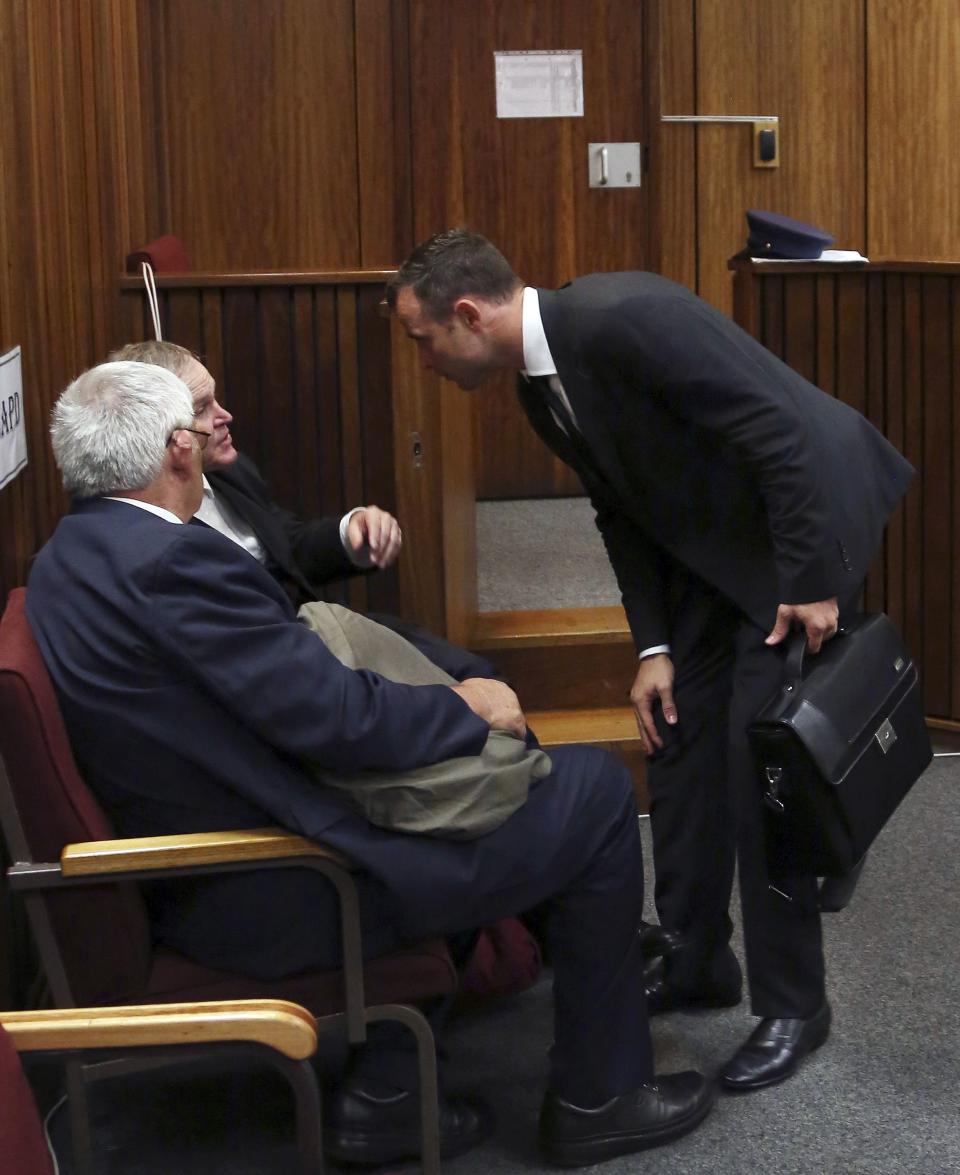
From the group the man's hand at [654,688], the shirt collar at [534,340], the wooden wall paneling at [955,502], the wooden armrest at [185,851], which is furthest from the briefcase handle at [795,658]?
the wooden wall paneling at [955,502]

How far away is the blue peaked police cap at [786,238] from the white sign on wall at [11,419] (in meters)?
1.98

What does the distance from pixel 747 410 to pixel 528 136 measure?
3688 mm

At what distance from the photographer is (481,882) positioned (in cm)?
219

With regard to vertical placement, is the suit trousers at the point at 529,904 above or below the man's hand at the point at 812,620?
below

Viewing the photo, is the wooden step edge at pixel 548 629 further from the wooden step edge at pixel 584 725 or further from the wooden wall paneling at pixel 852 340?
the wooden wall paneling at pixel 852 340

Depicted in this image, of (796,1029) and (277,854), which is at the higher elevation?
(277,854)

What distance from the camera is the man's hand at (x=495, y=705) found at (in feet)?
7.50

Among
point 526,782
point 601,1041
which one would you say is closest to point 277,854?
point 526,782

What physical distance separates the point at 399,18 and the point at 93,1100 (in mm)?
4021

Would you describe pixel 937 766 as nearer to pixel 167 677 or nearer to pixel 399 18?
pixel 167 677

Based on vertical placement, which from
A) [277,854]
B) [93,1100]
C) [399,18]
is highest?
[399,18]

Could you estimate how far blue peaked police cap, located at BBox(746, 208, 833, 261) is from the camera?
4051 mm

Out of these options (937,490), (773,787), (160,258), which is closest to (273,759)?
(773,787)

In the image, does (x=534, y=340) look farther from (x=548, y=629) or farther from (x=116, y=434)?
(x=548, y=629)
